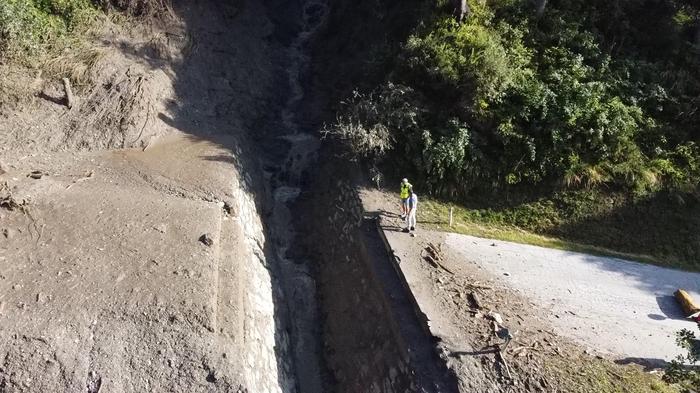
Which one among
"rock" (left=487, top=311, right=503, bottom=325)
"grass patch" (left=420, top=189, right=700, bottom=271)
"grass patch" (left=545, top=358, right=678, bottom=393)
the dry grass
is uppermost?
"grass patch" (left=420, top=189, right=700, bottom=271)

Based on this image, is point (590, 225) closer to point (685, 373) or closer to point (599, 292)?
point (599, 292)

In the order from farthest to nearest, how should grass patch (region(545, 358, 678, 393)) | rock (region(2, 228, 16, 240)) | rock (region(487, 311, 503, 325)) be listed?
rock (region(2, 228, 16, 240)) → rock (region(487, 311, 503, 325)) → grass patch (region(545, 358, 678, 393))

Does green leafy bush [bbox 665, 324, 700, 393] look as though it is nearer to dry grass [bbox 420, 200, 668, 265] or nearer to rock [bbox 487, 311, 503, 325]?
rock [bbox 487, 311, 503, 325]

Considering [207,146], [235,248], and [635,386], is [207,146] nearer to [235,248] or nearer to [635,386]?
[235,248]

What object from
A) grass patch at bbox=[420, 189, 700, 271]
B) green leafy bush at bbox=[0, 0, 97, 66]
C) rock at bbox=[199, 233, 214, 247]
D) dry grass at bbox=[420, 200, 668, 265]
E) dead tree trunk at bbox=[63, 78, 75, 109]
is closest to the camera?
rock at bbox=[199, 233, 214, 247]

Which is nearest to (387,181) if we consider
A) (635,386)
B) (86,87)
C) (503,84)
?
(503,84)

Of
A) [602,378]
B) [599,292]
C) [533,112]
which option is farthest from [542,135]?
[602,378]

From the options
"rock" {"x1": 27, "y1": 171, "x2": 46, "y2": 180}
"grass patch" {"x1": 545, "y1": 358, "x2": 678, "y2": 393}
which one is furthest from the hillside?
"rock" {"x1": 27, "y1": 171, "x2": 46, "y2": 180}
